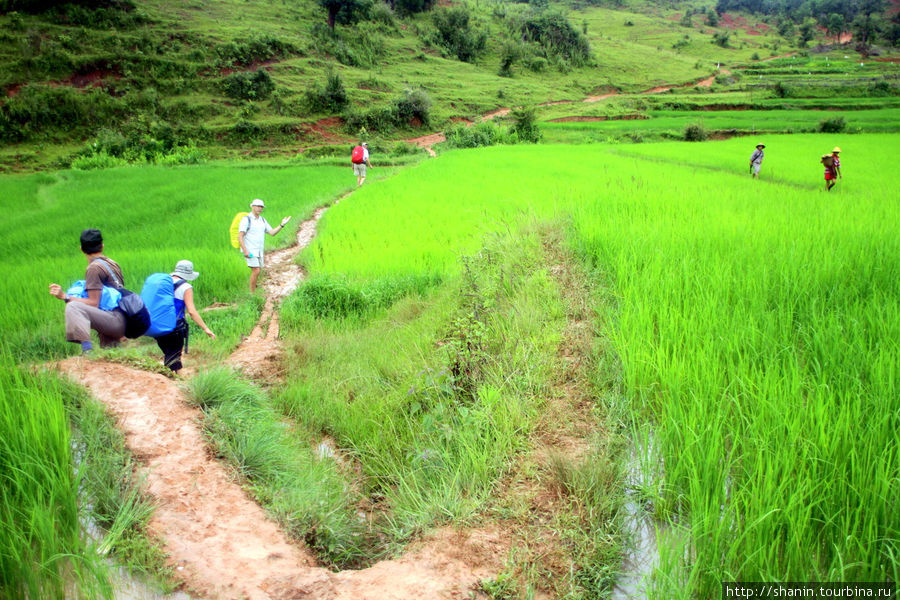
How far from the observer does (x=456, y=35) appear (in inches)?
1833

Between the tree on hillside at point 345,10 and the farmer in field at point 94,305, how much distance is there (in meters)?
41.3

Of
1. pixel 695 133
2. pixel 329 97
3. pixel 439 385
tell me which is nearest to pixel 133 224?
pixel 439 385

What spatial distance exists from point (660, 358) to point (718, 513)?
1.02 m

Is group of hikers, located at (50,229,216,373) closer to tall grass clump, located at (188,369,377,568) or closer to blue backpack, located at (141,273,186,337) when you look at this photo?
blue backpack, located at (141,273,186,337)

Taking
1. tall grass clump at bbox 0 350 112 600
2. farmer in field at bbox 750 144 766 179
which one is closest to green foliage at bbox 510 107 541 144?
farmer in field at bbox 750 144 766 179

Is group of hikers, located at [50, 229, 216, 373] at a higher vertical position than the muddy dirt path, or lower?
higher

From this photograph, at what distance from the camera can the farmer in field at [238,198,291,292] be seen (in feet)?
21.4

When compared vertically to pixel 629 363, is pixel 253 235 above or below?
above

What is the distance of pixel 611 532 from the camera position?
2.14 metres

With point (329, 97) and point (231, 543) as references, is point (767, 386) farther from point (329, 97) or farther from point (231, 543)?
point (329, 97)

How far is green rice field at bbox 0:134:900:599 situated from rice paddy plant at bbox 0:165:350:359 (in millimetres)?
79

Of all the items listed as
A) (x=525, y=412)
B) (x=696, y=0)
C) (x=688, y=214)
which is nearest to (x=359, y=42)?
(x=688, y=214)

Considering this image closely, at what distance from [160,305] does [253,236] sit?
7.96 ft

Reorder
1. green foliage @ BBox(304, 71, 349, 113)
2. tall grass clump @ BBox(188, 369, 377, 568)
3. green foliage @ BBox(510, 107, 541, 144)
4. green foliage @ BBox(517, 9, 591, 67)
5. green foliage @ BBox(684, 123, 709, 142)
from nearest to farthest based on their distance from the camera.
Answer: tall grass clump @ BBox(188, 369, 377, 568) → green foliage @ BBox(684, 123, 709, 142) → green foliage @ BBox(510, 107, 541, 144) → green foliage @ BBox(304, 71, 349, 113) → green foliage @ BBox(517, 9, 591, 67)
